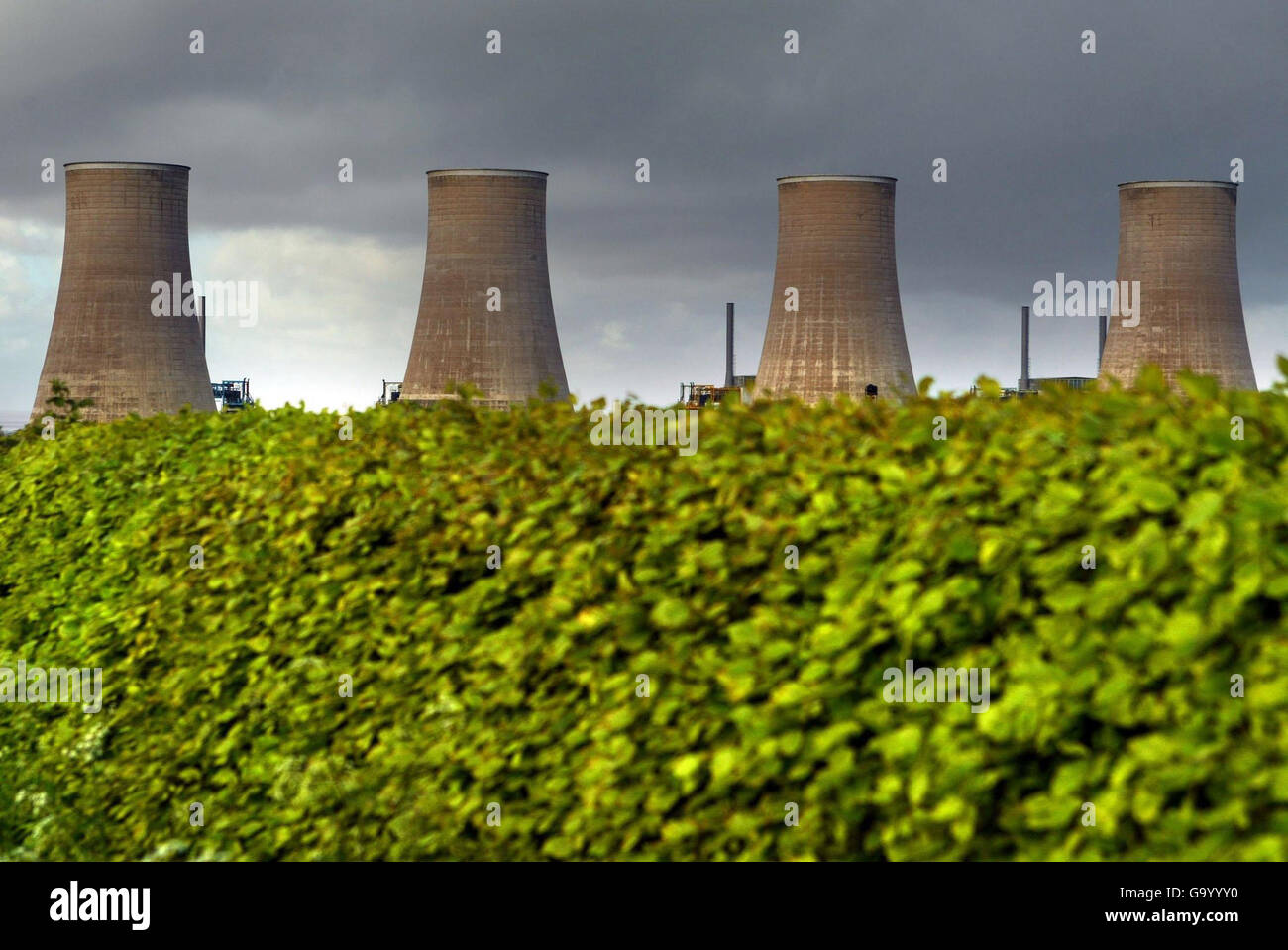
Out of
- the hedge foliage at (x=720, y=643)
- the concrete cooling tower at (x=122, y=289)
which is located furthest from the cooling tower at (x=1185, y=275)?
the hedge foliage at (x=720, y=643)

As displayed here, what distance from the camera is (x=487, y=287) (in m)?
37.4

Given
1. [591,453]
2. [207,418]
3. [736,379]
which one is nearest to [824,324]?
[736,379]

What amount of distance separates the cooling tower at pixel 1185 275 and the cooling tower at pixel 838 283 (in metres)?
7.03

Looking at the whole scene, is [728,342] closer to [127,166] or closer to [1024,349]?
[1024,349]

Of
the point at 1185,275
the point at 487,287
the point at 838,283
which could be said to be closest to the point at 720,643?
the point at 487,287

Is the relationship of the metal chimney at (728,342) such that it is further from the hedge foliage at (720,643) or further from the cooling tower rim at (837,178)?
the hedge foliage at (720,643)

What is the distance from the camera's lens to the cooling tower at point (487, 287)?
37094mm

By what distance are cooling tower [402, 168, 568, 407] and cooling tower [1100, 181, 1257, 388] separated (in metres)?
16.7

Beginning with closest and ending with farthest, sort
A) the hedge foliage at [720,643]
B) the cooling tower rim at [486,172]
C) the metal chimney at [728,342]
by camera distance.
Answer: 1. the hedge foliage at [720,643]
2. the cooling tower rim at [486,172]
3. the metal chimney at [728,342]

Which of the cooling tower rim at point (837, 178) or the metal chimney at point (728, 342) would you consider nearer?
the cooling tower rim at point (837, 178)

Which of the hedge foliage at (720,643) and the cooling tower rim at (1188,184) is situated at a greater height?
the cooling tower rim at (1188,184)

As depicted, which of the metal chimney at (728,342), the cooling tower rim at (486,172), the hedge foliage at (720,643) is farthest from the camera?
the metal chimney at (728,342)

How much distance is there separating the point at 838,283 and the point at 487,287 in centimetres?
940

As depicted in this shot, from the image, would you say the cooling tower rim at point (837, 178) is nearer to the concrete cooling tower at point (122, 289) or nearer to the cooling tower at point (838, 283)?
the cooling tower at point (838, 283)
